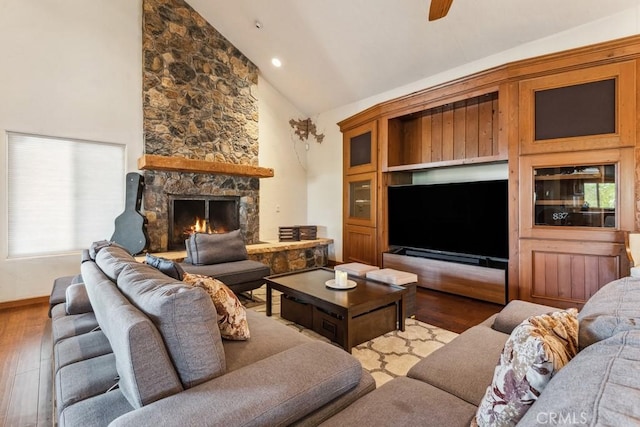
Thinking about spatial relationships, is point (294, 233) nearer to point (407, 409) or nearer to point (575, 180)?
point (575, 180)

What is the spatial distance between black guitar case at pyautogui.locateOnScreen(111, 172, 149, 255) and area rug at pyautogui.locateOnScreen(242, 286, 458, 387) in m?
2.32

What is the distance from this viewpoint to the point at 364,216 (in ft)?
17.0

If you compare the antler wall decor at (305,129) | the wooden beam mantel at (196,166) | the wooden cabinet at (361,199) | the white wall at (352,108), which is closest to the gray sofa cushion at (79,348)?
the wooden beam mantel at (196,166)

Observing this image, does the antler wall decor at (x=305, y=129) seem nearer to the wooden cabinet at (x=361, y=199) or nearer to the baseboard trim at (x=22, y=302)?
the wooden cabinet at (x=361, y=199)

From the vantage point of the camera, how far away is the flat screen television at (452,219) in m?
3.74

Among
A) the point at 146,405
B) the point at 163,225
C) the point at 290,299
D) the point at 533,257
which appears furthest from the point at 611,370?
the point at 163,225

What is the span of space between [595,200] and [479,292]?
4.93ft

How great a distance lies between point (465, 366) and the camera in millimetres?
1394

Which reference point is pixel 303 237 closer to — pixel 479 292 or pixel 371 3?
pixel 479 292

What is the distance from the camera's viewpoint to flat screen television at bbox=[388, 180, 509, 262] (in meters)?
3.74

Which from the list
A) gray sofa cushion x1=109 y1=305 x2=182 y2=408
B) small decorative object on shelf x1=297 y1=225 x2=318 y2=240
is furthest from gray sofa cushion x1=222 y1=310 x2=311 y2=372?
small decorative object on shelf x1=297 y1=225 x2=318 y2=240

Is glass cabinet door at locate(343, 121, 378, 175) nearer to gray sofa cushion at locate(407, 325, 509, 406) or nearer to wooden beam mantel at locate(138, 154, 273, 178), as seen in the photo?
wooden beam mantel at locate(138, 154, 273, 178)

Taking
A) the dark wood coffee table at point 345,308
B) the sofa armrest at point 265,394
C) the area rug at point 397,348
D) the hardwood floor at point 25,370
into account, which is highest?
the sofa armrest at point 265,394

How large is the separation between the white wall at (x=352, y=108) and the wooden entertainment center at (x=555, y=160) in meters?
0.31
